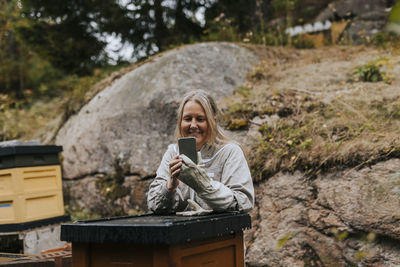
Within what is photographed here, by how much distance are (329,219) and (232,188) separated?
1626 mm

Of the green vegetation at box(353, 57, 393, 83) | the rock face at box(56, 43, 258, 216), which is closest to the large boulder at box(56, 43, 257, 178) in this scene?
the rock face at box(56, 43, 258, 216)

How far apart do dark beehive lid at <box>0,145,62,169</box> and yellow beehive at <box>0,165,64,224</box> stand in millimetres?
50

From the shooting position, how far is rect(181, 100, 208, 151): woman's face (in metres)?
2.55

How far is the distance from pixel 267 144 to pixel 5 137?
5.34 metres

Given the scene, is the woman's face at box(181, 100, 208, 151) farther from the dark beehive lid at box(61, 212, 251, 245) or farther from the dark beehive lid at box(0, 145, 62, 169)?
the dark beehive lid at box(0, 145, 62, 169)

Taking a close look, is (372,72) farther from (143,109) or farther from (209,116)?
(209,116)

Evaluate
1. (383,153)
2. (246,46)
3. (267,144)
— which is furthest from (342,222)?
(246,46)

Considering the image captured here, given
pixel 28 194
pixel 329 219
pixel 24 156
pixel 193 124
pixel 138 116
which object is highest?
pixel 138 116

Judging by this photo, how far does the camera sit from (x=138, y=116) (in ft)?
18.1

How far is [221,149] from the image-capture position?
98.6 inches

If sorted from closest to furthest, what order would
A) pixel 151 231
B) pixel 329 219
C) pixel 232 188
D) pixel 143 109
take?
1. pixel 151 231
2. pixel 232 188
3. pixel 329 219
4. pixel 143 109

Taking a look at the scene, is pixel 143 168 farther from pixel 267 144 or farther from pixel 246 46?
pixel 246 46

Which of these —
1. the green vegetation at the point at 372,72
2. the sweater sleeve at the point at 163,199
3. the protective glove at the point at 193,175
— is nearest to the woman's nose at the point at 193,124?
the sweater sleeve at the point at 163,199

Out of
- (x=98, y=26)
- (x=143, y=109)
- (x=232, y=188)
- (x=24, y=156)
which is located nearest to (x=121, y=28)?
(x=98, y=26)
